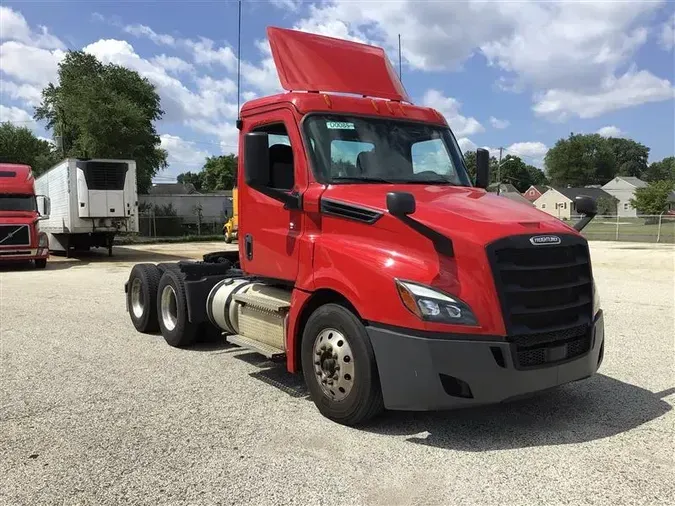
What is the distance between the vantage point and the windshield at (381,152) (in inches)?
200

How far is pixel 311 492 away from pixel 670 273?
53.6ft

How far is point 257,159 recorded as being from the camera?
5.07m

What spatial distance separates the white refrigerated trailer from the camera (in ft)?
67.5

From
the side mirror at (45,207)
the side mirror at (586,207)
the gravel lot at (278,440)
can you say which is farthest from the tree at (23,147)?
the side mirror at (586,207)

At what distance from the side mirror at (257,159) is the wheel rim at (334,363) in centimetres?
143

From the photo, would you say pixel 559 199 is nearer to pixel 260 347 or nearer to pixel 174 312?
pixel 174 312

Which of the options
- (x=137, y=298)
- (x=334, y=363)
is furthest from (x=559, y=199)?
(x=334, y=363)

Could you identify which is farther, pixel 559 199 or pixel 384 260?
pixel 559 199

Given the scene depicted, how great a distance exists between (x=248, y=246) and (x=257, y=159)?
1.21m

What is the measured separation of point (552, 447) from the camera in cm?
419

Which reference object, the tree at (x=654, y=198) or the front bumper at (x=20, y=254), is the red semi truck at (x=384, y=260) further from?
the tree at (x=654, y=198)

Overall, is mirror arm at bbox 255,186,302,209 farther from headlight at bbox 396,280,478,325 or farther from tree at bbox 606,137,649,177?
tree at bbox 606,137,649,177

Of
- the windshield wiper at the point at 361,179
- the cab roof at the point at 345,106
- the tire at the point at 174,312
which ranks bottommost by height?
the tire at the point at 174,312

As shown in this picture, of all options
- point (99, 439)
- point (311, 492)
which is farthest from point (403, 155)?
point (99, 439)
